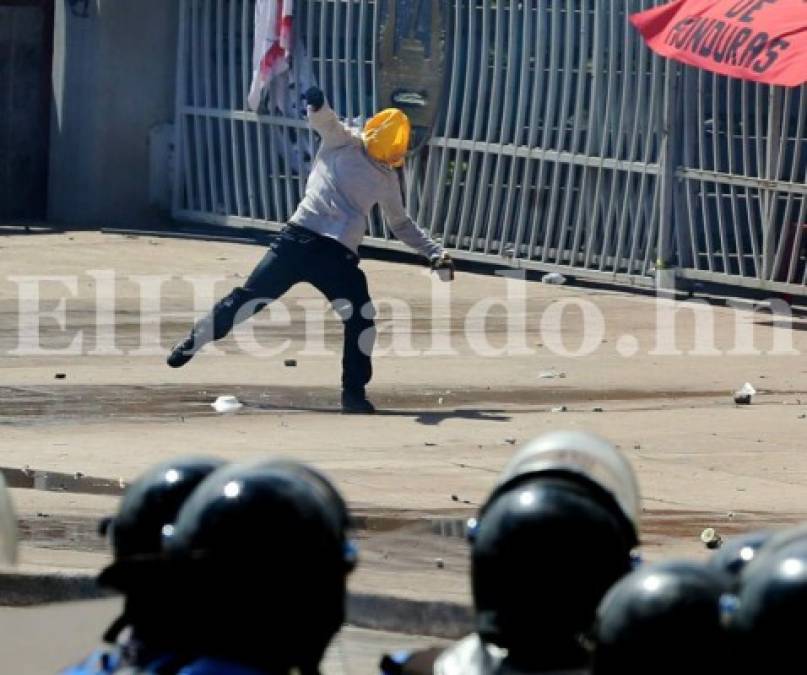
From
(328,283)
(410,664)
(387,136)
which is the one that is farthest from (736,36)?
(410,664)

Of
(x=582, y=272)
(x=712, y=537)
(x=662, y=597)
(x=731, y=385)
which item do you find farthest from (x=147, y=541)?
(x=582, y=272)

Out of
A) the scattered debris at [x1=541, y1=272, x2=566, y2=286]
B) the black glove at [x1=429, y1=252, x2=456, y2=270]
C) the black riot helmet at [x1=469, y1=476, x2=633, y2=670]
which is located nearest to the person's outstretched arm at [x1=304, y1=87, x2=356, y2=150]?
the black glove at [x1=429, y1=252, x2=456, y2=270]

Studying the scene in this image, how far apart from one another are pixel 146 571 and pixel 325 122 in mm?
8094

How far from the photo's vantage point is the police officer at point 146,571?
Answer: 10.4ft

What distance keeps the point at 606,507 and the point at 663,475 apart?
6079mm

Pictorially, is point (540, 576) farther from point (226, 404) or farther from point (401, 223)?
point (401, 223)

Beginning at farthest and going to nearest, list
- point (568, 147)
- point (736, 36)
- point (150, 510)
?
1. point (568, 147)
2. point (736, 36)
3. point (150, 510)

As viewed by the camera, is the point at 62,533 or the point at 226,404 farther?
the point at 226,404

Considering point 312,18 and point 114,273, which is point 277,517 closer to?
point 114,273

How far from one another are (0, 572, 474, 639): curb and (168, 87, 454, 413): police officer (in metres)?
4.07

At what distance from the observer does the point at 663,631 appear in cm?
279

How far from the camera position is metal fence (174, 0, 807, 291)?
1512cm

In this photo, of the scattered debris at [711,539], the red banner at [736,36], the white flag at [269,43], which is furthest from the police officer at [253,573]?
the white flag at [269,43]

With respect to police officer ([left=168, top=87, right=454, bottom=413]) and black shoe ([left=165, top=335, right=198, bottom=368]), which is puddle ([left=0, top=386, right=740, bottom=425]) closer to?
black shoe ([left=165, top=335, right=198, bottom=368])
